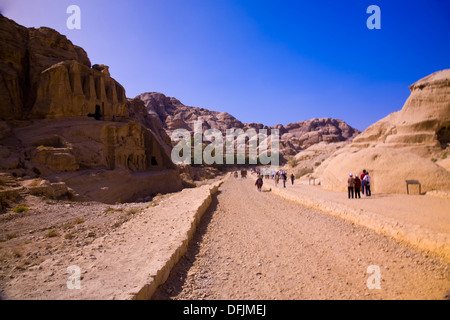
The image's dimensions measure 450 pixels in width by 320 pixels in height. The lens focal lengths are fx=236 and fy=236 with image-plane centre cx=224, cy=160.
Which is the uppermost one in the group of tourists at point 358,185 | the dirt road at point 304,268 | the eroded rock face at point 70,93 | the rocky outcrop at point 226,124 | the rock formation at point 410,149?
the rocky outcrop at point 226,124

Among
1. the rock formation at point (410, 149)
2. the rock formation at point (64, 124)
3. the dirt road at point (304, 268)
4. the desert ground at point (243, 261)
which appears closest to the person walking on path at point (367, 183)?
the rock formation at point (410, 149)

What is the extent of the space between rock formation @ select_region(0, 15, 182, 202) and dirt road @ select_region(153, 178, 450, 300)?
1389 cm

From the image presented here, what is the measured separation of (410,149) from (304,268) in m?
19.4

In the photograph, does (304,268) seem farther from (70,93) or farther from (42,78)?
(42,78)

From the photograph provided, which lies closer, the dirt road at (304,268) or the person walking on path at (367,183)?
the dirt road at (304,268)

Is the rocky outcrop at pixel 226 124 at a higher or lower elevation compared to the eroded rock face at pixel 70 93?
higher

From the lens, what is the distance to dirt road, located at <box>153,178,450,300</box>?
3900 millimetres

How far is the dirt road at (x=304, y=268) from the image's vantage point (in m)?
3.90

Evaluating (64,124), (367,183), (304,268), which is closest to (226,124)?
(64,124)

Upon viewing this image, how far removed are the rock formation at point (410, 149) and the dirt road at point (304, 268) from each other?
748 cm

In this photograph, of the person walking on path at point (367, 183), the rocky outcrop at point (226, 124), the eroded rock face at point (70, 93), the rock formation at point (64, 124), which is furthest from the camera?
the rocky outcrop at point (226, 124)

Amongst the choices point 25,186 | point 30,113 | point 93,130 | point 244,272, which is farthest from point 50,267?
point 30,113

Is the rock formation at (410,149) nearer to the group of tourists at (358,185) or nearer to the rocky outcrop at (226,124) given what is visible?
the group of tourists at (358,185)
